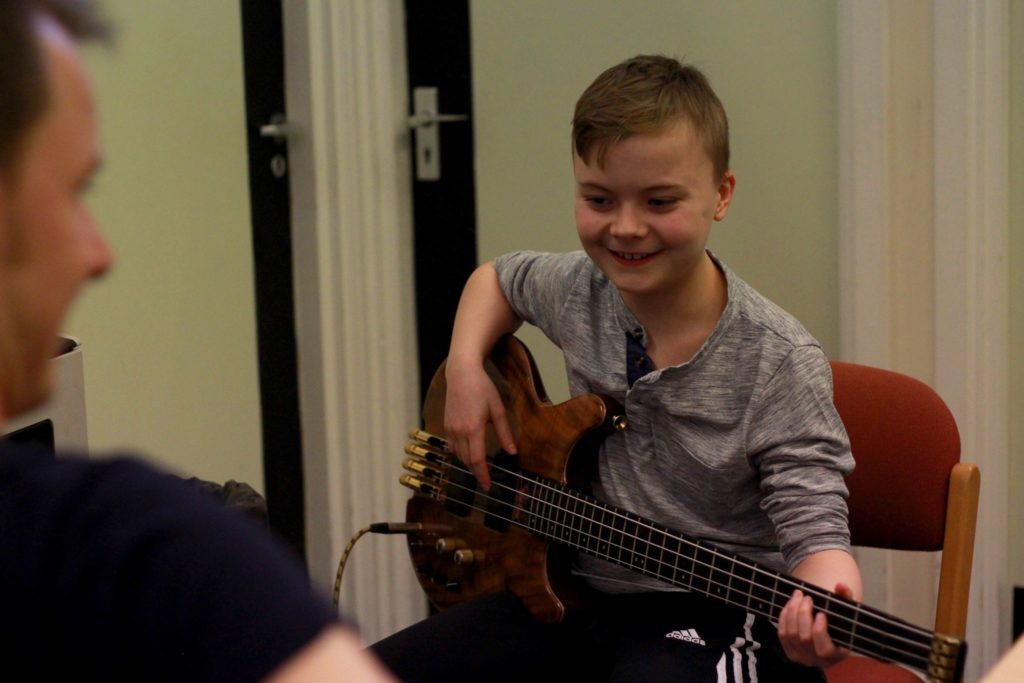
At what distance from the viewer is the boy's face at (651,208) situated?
1.51 m

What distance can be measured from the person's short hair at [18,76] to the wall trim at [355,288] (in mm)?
2220

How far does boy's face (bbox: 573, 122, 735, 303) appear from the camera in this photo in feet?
4.96

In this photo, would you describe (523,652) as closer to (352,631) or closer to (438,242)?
(352,631)

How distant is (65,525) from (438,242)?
7.70 feet

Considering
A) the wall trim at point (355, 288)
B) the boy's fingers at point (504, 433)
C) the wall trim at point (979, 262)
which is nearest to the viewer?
the boy's fingers at point (504, 433)

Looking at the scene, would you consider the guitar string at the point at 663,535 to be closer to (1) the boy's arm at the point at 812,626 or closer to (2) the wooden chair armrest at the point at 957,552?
(1) the boy's arm at the point at 812,626

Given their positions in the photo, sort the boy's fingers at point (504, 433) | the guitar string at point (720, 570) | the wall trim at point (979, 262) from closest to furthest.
Result: the guitar string at point (720, 570)
the boy's fingers at point (504, 433)
the wall trim at point (979, 262)

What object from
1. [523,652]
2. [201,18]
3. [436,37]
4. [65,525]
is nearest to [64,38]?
[65,525]

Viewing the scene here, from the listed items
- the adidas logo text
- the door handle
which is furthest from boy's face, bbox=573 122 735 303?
the door handle

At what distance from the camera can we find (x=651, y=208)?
1529 mm

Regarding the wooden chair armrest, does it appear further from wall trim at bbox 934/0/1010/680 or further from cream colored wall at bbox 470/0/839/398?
cream colored wall at bbox 470/0/839/398

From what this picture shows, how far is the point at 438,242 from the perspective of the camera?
9.25 feet

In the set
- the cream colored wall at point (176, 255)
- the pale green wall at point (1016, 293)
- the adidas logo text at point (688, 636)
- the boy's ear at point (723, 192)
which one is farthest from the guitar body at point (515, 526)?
the pale green wall at point (1016, 293)

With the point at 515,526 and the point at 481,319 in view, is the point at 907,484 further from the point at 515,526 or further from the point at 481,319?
the point at 481,319
